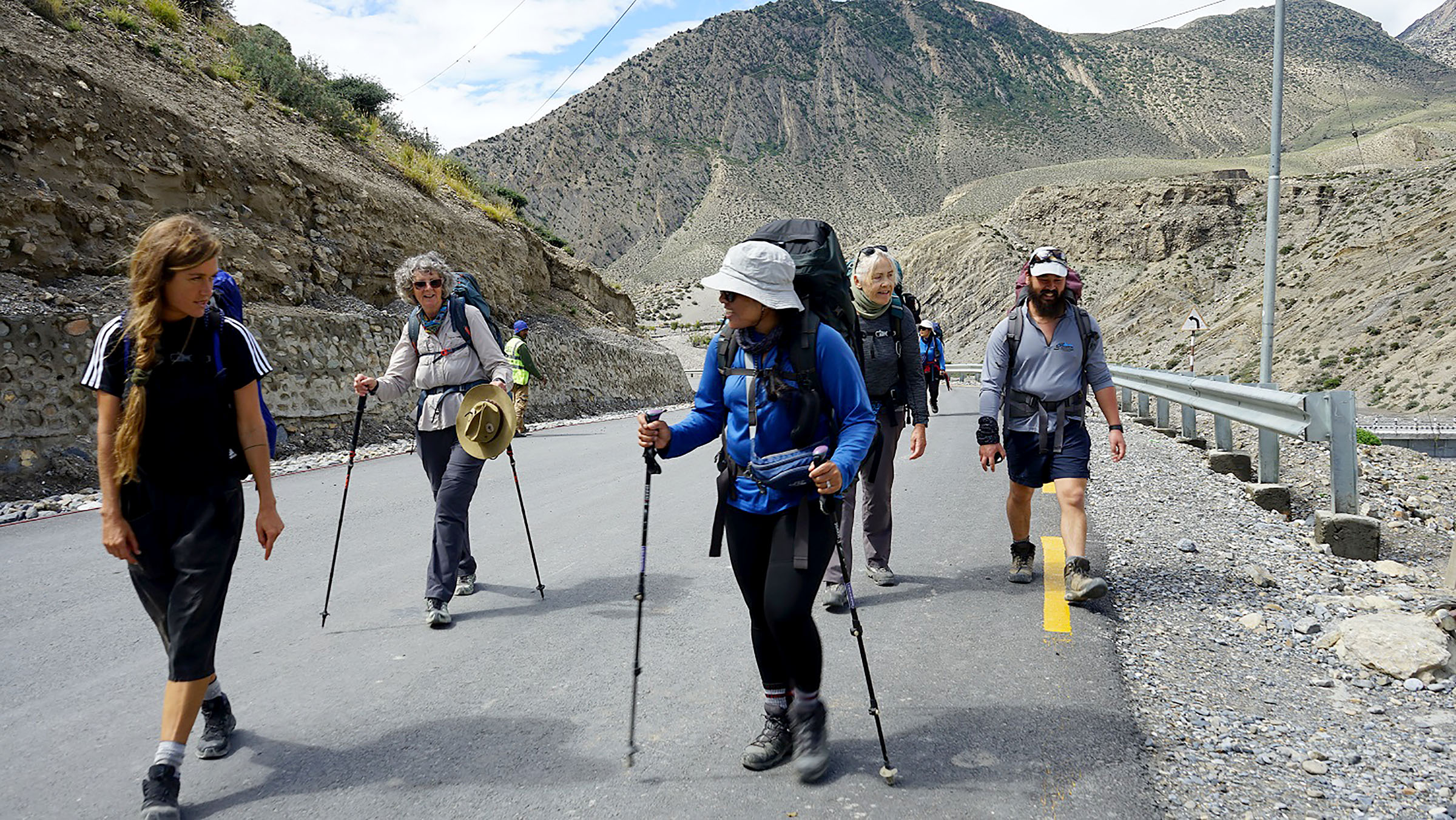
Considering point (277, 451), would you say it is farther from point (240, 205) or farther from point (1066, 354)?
point (1066, 354)

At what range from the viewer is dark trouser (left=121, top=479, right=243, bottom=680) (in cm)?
341

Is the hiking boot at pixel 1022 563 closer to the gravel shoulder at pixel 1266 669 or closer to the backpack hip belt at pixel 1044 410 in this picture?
the gravel shoulder at pixel 1266 669

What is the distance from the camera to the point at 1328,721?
3.75 meters

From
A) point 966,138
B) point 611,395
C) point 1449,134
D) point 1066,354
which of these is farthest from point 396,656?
point 966,138

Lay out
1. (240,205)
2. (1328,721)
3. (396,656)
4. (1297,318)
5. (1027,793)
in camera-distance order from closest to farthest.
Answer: (1027,793)
(1328,721)
(396,656)
(240,205)
(1297,318)

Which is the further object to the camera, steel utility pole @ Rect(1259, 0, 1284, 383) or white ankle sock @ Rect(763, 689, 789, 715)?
steel utility pole @ Rect(1259, 0, 1284, 383)

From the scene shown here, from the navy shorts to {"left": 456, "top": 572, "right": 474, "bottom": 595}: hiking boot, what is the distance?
342cm

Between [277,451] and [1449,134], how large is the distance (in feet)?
337

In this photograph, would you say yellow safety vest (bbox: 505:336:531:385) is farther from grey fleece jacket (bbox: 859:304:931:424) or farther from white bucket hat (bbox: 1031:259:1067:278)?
white bucket hat (bbox: 1031:259:1067:278)

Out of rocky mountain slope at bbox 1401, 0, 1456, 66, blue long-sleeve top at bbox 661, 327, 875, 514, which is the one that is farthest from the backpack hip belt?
rocky mountain slope at bbox 1401, 0, 1456, 66

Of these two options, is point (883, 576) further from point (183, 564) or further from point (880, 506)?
point (183, 564)

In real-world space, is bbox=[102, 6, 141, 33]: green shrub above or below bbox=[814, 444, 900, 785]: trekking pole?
above

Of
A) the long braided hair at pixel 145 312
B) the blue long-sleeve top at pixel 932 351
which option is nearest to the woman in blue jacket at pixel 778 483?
the long braided hair at pixel 145 312

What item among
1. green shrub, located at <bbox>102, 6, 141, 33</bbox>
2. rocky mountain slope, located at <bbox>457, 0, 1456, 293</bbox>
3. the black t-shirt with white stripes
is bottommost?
the black t-shirt with white stripes
